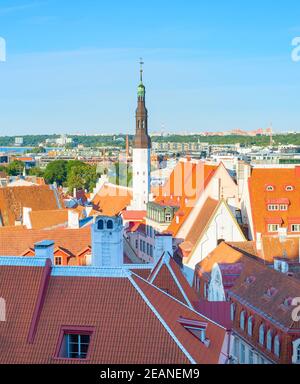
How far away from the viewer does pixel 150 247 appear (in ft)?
159

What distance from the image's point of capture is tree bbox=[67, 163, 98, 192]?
125 m

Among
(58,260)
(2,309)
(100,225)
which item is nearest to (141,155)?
(58,260)

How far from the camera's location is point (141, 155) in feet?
220

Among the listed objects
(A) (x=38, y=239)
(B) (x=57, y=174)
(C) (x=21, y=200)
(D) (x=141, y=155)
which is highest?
(D) (x=141, y=155)

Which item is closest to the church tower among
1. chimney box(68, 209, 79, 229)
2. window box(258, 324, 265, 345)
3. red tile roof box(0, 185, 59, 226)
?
red tile roof box(0, 185, 59, 226)

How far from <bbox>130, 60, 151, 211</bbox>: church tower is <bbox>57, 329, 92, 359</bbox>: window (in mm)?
49323

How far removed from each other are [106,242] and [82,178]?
105 meters

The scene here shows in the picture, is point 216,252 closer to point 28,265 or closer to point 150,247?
point 150,247

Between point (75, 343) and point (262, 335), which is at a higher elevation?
point (75, 343)

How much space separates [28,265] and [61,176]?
129938mm

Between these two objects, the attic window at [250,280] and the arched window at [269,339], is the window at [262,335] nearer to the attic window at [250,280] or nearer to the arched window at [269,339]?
the arched window at [269,339]

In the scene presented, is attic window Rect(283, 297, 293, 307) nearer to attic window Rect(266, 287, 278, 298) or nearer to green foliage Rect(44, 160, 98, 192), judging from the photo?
attic window Rect(266, 287, 278, 298)

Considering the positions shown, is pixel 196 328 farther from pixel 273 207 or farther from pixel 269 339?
pixel 273 207

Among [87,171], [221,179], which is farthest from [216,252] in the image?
[87,171]
